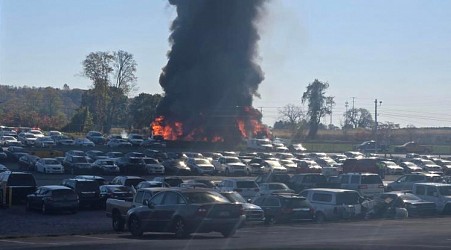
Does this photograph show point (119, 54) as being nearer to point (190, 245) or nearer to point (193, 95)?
point (193, 95)

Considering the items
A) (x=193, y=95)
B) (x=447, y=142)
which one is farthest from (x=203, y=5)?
(x=447, y=142)

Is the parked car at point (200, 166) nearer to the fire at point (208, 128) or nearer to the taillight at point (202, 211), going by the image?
the fire at point (208, 128)

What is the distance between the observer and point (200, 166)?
66750 mm

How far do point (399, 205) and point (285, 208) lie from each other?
290 inches

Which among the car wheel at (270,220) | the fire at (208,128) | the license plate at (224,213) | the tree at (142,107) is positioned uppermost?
the tree at (142,107)

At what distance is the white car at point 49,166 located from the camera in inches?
2356

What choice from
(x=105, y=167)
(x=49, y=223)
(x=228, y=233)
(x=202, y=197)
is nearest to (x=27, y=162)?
(x=105, y=167)

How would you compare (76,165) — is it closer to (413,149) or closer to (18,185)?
(18,185)

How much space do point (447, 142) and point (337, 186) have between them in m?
89.7

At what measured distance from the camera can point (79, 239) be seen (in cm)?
2559

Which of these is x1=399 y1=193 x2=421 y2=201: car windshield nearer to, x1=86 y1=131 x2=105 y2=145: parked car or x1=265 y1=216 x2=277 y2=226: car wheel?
x1=265 y1=216 x2=277 y2=226: car wheel

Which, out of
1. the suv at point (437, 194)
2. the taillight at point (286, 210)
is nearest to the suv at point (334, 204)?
the taillight at point (286, 210)

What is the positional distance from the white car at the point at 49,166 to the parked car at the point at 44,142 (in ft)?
74.5

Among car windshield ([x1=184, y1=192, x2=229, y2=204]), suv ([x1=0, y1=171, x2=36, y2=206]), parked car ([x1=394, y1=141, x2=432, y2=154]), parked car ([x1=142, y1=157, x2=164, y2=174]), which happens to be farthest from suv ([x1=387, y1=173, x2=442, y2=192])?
parked car ([x1=394, y1=141, x2=432, y2=154])
